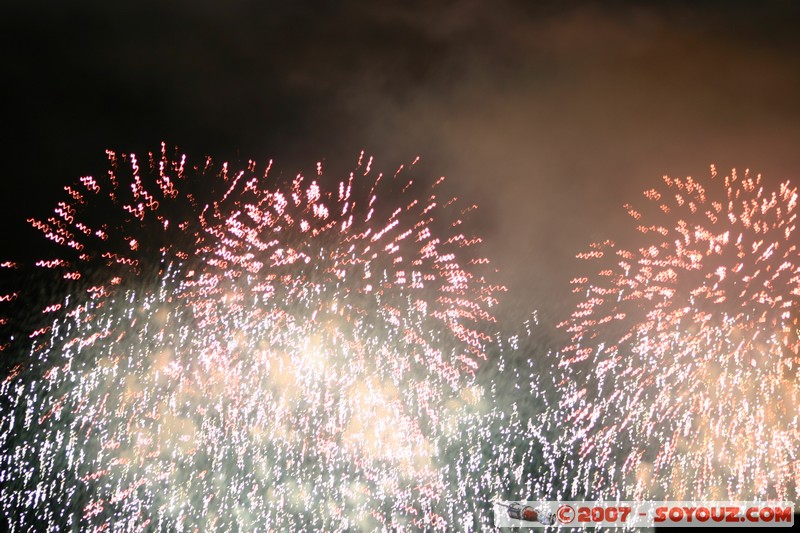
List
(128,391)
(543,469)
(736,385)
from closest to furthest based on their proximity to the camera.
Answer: (736,385) < (128,391) < (543,469)

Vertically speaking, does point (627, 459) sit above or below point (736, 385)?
below

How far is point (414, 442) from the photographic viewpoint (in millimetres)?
17359

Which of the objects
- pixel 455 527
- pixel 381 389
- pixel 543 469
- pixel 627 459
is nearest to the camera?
pixel 381 389

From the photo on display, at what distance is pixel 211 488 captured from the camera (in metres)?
18.9

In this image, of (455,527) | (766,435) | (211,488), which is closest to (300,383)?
(211,488)

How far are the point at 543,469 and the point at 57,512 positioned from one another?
48.5 ft

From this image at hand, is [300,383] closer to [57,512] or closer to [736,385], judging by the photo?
[736,385]

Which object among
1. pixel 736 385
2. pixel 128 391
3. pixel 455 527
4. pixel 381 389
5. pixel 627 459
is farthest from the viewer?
pixel 455 527

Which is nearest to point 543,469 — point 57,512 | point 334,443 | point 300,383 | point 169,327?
point 334,443

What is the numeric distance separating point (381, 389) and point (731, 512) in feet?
28.3

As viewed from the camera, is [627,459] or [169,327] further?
[627,459]

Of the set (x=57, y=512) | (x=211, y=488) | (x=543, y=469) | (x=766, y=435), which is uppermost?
(x=766, y=435)

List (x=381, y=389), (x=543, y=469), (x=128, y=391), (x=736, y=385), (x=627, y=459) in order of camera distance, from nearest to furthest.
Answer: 1. (x=736, y=385)
2. (x=381, y=389)
3. (x=128, y=391)
4. (x=627, y=459)
5. (x=543, y=469)

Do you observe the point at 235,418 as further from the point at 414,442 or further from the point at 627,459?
the point at 627,459
